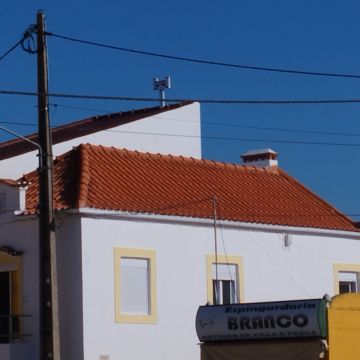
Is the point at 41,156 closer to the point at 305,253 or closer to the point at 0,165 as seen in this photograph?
the point at 0,165

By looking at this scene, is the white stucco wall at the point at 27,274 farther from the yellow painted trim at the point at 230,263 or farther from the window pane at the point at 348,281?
the window pane at the point at 348,281

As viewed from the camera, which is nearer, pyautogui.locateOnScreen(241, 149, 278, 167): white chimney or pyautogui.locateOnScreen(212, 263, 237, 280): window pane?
pyautogui.locateOnScreen(212, 263, 237, 280): window pane

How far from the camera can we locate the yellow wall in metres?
19.8

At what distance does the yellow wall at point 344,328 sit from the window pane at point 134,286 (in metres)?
7.40

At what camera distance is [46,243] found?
21703mm

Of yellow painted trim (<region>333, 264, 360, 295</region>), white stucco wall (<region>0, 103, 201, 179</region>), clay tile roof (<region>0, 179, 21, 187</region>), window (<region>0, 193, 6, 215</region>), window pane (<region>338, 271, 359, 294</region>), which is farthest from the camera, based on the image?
white stucco wall (<region>0, 103, 201, 179</region>)

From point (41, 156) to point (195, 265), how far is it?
7.16 metres

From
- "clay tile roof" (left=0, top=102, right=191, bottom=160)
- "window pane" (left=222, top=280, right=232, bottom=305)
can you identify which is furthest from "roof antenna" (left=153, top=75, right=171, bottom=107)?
"window pane" (left=222, top=280, right=232, bottom=305)

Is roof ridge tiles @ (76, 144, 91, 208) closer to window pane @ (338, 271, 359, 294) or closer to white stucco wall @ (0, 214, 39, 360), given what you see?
white stucco wall @ (0, 214, 39, 360)

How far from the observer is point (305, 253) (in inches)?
1206

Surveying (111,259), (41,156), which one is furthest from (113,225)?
(41,156)

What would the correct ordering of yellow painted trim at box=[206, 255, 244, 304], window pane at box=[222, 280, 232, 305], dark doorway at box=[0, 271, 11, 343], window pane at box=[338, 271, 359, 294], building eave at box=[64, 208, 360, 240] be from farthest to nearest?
window pane at box=[338, 271, 359, 294] < window pane at box=[222, 280, 232, 305] < yellow painted trim at box=[206, 255, 244, 304] < dark doorway at box=[0, 271, 11, 343] < building eave at box=[64, 208, 360, 240]

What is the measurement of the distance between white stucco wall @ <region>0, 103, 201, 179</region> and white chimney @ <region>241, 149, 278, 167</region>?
1637 mm

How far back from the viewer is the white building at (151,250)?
25547mm
